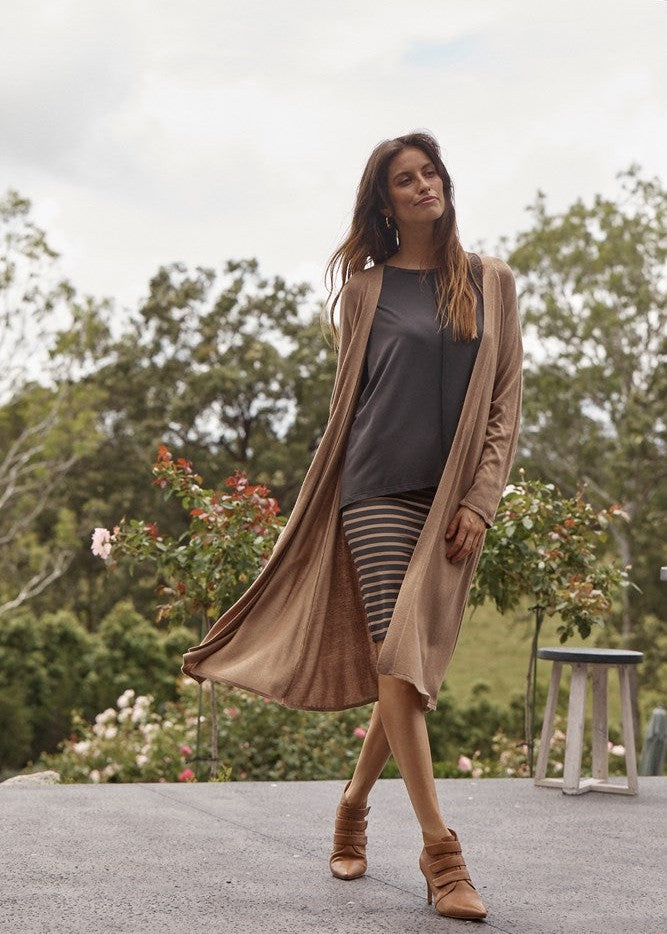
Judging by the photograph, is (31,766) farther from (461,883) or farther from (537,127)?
(537,127)

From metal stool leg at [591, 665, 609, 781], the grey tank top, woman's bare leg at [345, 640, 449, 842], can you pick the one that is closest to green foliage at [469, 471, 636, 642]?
metal stool leg at [591, 665, 609, 781]

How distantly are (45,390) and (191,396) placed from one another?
2219 mm

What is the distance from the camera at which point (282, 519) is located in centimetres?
555

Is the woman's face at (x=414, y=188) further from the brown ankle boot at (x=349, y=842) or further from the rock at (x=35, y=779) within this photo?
the rock at (x=35, y=779)

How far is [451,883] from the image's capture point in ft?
8.23

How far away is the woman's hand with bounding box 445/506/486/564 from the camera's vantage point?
8.58ft

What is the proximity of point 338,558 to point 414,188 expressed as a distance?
85cm

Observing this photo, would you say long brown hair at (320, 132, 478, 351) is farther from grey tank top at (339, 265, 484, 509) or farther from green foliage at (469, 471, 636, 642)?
green foliage at (469, 471, 636, 642)

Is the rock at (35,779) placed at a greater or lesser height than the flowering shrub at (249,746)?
lesser

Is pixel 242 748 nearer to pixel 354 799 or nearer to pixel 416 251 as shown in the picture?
pixel 354 799

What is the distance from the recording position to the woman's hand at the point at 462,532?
8.58 ft

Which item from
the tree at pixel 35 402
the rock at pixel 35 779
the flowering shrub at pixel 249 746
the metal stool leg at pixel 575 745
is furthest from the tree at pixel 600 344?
the metal stool leg at pixel 575 745

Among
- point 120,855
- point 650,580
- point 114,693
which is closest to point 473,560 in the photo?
point 120,855

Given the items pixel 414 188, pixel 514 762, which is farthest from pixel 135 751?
pixel 414 188
